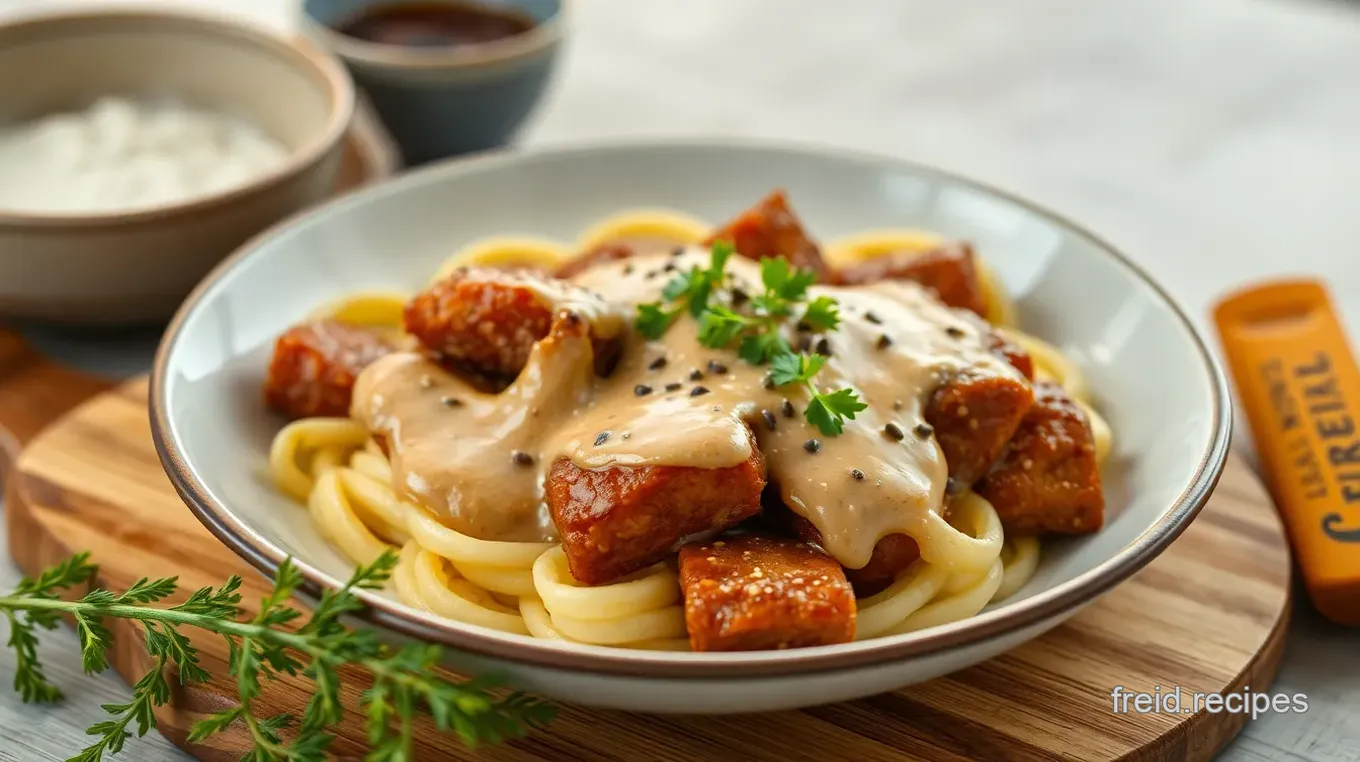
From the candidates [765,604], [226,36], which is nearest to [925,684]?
[765,604]

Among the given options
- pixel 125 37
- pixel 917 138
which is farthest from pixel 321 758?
pixel 917 138

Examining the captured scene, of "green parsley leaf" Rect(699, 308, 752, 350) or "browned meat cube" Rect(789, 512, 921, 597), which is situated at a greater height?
"green parsley leaf" Rect(699, 308, 752, 350)

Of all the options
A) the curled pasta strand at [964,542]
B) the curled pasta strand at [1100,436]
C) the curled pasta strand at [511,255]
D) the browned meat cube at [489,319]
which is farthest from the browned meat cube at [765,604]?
the curled pasta strand at [511,255]

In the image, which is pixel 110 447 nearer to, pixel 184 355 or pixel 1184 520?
pixel 184 355

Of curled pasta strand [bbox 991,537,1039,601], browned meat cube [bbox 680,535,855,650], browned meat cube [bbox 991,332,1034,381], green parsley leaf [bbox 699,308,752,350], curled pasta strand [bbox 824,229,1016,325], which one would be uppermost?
green parsley leaf [bbox 699,308,752,350]

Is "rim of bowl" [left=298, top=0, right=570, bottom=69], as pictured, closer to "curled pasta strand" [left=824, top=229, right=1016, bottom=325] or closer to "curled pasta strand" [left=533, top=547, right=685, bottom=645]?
"curled pasta strand" [left=824, top=229, right=1016, bottom=325]

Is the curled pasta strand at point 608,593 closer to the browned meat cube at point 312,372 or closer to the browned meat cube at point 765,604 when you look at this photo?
the browned meat cube at point 765,604

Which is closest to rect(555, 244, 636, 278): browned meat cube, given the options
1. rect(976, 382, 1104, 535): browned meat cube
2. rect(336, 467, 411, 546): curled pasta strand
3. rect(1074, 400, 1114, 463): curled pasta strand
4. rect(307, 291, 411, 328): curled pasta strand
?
rect(307, 291, 411, 328): curled pasta strand
